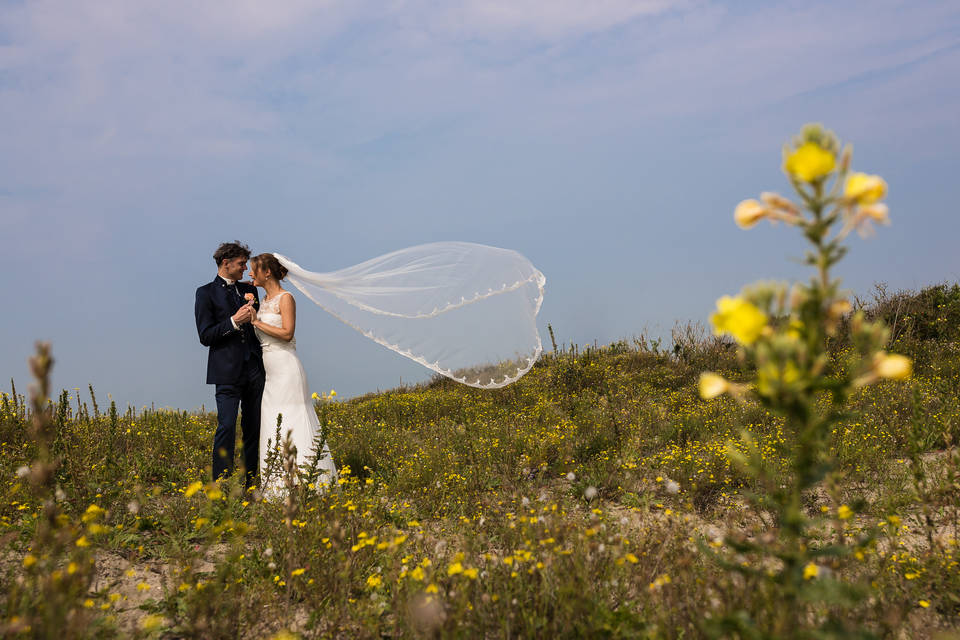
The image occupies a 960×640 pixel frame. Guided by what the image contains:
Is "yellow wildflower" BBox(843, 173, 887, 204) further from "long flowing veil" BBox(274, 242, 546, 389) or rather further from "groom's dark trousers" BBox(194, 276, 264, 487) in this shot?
"groom's dark trousers" BBox(194, 276, 264, 487)

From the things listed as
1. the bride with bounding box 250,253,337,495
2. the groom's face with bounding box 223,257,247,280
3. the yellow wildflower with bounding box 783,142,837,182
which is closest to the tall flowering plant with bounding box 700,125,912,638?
the yellow wildflower with bounding box 783,142,837,182

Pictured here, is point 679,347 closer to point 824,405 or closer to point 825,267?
point 824,405

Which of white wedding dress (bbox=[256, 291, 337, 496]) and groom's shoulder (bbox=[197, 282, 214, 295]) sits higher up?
groom's shoulder (bbox=[197, 282, 214, 295])

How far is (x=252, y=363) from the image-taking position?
671 cm

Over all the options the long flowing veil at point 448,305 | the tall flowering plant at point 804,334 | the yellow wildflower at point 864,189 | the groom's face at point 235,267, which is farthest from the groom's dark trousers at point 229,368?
the yellow wildflower at point 864,189

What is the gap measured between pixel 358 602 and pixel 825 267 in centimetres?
285

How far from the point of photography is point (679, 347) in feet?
45.9

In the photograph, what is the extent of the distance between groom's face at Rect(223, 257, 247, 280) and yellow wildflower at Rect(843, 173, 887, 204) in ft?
21.4

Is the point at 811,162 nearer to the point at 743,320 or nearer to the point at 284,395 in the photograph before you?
the point at 743,320

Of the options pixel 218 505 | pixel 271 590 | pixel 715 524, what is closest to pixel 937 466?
pixel 715 524

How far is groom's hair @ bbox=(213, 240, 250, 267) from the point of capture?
6750 millimetres

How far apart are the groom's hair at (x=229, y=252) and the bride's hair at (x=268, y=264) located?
14cm

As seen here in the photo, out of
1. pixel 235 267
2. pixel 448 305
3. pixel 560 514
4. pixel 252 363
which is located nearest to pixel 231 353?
pixel 252 363

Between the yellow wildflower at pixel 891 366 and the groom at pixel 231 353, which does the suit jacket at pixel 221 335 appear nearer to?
the groom at pixel 231 353
